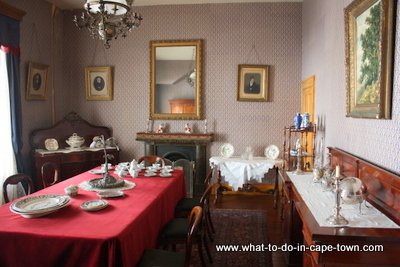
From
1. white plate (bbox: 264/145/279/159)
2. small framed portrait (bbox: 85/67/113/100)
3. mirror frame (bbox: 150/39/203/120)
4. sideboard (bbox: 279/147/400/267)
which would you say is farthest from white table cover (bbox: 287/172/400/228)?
small framed portrait (bbox: 85/67/113/100)

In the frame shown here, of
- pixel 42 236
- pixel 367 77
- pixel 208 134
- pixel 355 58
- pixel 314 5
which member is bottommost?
pixel 42 236

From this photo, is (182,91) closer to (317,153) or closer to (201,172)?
(201,172)

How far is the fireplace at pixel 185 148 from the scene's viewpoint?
19.1ft

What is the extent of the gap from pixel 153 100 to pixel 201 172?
1.69 metres

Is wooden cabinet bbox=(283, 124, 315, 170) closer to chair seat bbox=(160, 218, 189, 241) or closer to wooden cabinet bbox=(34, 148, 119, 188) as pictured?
chair seat bbox=(160, 218, 189, 241)

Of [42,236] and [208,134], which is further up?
[208,134]

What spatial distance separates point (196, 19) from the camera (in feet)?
19.6

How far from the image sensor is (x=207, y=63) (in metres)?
5.99

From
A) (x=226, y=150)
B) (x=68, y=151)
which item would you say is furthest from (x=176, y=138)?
(x=68, y=151)

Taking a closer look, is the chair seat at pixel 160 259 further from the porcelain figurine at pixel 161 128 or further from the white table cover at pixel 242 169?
A: the porcelain figurine at pixel 161 128

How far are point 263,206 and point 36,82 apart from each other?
4.37m

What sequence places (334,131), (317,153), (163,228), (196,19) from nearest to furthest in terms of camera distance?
1. (163,228)
2. (334,131)
3. (317,153)
4. (196,19)

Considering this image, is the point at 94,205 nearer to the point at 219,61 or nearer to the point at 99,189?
the point at 99,189

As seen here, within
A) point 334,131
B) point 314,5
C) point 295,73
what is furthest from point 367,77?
point 295,73
